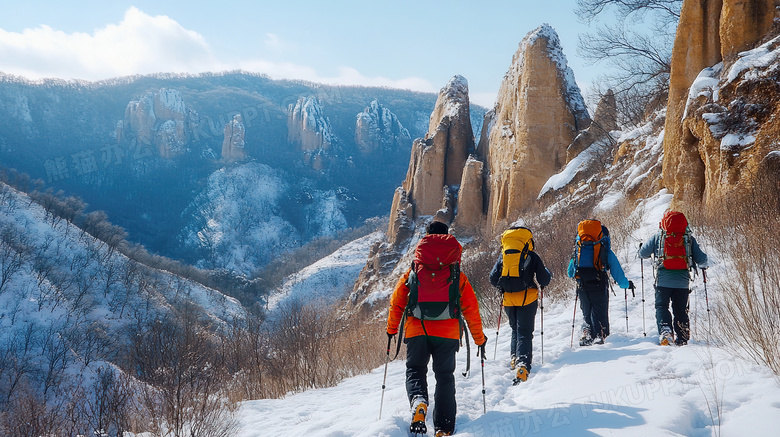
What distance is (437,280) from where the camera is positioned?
4.20 metres

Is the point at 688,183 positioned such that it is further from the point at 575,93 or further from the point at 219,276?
the point at 219,276

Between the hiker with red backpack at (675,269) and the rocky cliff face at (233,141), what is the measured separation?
16287cm

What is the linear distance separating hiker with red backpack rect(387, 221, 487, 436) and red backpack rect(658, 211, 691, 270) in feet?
9.53

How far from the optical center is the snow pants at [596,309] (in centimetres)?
619

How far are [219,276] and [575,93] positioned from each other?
8094cm

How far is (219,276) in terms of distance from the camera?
93.7 metres

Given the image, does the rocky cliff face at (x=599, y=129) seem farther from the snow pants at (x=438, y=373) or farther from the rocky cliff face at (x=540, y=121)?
the snow pants at (x=438, y=373)

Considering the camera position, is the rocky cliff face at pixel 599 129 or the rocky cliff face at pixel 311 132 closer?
the rocky cliff face at pixel 599 129

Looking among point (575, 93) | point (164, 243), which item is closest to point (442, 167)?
point (575, 93)

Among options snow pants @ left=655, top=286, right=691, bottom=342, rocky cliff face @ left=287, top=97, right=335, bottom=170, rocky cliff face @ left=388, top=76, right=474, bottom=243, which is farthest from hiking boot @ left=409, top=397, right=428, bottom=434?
rocky cliff face @ left=287, top=97, right=335, bottom=170

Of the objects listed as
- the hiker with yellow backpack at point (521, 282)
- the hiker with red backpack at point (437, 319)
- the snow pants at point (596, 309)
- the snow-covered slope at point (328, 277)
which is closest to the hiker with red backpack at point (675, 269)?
the snow pants at point (596, 309)

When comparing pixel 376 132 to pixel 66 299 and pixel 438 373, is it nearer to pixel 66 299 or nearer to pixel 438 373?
pixel 66 299

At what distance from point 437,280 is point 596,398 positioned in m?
1.78

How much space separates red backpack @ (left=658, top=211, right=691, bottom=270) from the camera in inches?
222
